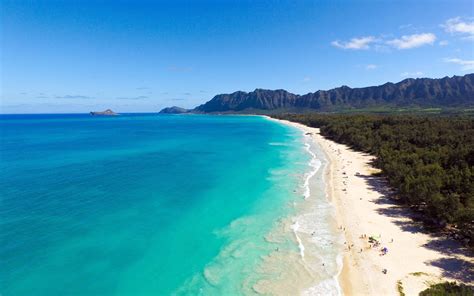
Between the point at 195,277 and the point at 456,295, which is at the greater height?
the point at 456,295

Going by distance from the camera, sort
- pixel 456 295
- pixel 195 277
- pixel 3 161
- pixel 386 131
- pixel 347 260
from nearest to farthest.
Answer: pixel 456 295 → pixel 195 277 → pixel 347 260 → pixel 3 161 → pixel 386 131

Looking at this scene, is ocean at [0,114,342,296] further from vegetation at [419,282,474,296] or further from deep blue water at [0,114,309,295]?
vegetation at [419,282,474,296]

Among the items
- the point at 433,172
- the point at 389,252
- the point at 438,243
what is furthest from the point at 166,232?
the point at 433,172

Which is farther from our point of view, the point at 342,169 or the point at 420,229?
the point at 342,169

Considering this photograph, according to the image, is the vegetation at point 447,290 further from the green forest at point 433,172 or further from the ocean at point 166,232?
the green forest at point 433,172

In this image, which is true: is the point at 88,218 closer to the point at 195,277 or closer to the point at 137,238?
the point at 137,238

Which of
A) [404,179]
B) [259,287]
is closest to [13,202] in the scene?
[259,287]

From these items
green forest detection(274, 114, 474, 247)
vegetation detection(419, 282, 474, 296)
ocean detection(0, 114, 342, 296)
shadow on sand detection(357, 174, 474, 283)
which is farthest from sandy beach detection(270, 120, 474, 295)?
green forest detection(274, 114, 474, 247)
